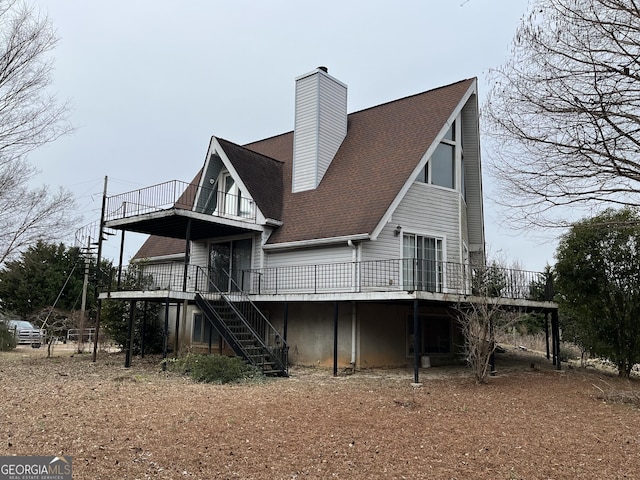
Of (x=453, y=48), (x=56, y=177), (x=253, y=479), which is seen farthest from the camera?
(x=56, y=177)

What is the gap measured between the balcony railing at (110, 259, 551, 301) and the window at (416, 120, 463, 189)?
2966 mm

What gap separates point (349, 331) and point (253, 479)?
34.6 ft

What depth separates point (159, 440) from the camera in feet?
23.3

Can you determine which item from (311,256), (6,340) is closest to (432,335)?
(311,256)

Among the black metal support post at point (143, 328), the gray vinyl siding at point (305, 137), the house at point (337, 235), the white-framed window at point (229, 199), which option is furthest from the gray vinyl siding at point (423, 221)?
the black metal support post at point (143, 328)

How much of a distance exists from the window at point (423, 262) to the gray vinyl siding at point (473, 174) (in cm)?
327

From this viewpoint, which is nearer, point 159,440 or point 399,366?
point 159,440

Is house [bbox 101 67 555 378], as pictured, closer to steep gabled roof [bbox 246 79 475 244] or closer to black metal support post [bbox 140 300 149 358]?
steep gabled roof [bbox 246 79 475 244]

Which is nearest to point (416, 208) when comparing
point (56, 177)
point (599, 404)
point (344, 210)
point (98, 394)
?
point (344, 210)

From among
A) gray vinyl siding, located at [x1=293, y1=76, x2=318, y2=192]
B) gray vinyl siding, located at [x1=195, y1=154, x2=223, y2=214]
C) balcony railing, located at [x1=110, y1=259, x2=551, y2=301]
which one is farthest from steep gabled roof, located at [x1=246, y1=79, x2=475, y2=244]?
gray vinyl siding, located at [x1=195, y1=154, x2=223, y2=214]

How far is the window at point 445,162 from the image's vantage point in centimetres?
1794

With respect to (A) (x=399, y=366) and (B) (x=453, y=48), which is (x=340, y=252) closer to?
(A) (x=399, y=366)

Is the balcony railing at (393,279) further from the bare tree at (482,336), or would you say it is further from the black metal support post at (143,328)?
the black metal support post at (143,328)

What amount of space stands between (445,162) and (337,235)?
519 centimetres
